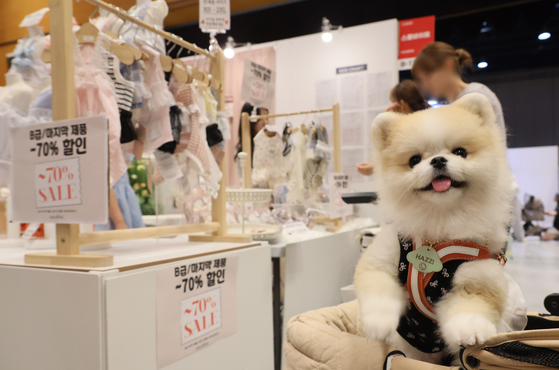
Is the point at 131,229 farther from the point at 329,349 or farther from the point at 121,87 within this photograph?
the point at 329,349

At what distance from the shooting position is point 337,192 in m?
2.50

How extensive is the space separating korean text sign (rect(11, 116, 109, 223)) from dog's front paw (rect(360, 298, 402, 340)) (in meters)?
0.68

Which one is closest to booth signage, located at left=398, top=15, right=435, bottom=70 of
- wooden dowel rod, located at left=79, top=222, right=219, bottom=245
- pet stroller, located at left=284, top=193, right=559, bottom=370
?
wooden dowel rod, located at left=79, top=222, right=219, bottom=245

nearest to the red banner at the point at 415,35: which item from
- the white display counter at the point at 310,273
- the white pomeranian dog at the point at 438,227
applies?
the white display counter at the point at 310,273

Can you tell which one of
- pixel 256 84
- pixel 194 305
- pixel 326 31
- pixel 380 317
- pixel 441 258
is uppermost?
pixel 326 31

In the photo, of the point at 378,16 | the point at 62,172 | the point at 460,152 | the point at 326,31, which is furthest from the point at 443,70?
the point at 378,16

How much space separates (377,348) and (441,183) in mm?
348

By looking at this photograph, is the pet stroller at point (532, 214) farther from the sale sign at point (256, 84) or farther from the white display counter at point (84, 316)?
the white display counter at point (84, 316)

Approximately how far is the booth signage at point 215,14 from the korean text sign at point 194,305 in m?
1.16

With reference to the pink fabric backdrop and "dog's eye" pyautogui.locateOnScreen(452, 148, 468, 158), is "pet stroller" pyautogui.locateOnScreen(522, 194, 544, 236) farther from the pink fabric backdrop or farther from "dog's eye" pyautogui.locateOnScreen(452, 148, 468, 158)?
"dog's eye" pyautogui.locateOnScreen(452, 148, 468, 158)

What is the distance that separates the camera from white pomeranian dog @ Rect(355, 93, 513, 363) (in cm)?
75

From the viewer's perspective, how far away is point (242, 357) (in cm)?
139

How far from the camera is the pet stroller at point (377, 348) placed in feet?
1.94

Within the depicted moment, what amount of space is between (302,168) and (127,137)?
1854mm
